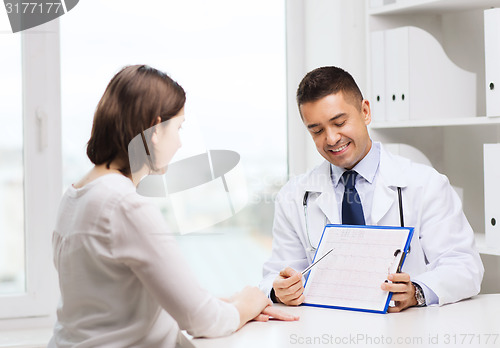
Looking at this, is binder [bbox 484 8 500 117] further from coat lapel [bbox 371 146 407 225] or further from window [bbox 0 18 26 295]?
window [bbox 0 18 26 295]

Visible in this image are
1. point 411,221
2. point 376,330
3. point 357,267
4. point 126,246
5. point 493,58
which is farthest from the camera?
point 493,58

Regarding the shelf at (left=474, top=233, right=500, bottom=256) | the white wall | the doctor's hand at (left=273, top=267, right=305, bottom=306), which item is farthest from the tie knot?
the white wall

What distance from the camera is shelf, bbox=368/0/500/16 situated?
2023mm

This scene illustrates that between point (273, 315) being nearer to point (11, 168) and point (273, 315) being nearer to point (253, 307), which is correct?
point (253, 307)

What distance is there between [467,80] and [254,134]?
0.87 metres

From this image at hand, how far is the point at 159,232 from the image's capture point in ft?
3.47

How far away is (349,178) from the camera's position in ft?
5.72

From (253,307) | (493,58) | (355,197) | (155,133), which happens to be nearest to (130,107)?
(155,133)

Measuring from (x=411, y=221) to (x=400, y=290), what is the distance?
14.2 inches

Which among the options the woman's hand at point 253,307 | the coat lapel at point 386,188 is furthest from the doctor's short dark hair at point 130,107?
the coat lapel at point 386,188

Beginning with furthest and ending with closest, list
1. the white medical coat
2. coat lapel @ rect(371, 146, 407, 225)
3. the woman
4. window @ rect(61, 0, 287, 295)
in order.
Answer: window @ rect(61, 0, 287, 295) → coat lapel @ rect(371, 146, 407, 225) → the white medical coat → the woman

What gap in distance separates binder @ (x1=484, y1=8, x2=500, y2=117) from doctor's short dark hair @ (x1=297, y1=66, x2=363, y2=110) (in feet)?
1.36

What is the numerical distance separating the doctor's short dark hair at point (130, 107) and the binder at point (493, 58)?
110cm

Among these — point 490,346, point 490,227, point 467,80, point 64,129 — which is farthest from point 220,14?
point 490,346
